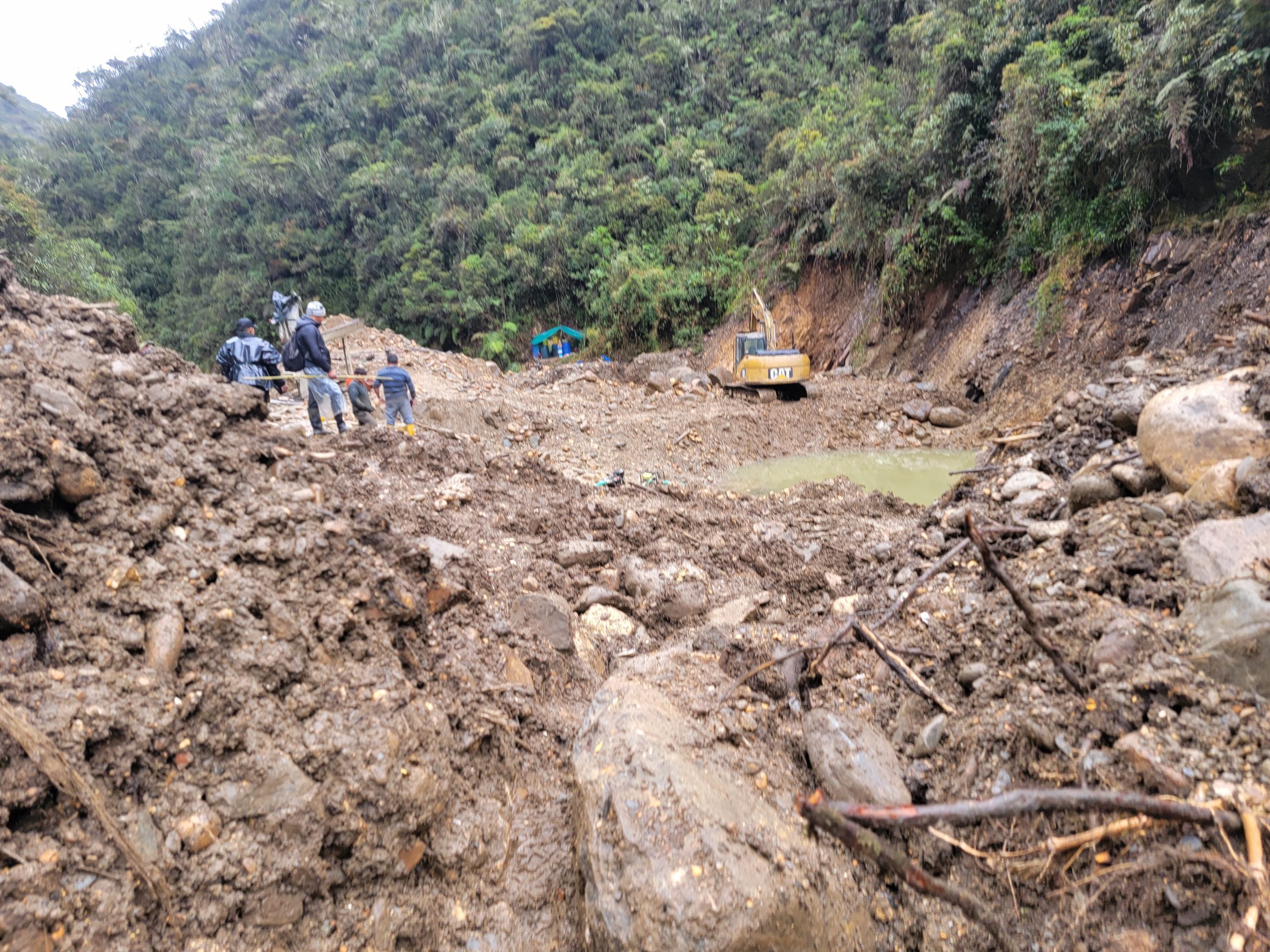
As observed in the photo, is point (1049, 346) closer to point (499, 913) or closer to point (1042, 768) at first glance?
point (1042, 768)

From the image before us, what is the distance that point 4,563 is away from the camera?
1.92 m

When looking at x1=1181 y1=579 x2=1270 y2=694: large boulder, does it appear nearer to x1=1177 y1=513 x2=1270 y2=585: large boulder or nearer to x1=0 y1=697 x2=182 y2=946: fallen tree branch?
x1=1177 y1=513 x2=1270 y2=585: large boulder

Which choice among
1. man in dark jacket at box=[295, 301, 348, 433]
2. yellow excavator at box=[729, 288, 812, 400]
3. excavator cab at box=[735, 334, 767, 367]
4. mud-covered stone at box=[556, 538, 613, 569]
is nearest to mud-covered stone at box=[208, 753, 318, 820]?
mud-covered stone at box=[556, 538, 613, 569]

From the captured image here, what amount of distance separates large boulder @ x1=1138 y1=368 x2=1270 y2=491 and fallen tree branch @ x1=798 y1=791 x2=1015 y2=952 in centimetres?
251

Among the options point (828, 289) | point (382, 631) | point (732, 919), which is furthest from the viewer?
point (828, 289)

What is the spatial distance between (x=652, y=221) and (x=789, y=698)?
20.7 metres

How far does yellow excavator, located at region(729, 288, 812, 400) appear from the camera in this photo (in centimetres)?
1180

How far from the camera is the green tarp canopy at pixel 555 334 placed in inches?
797

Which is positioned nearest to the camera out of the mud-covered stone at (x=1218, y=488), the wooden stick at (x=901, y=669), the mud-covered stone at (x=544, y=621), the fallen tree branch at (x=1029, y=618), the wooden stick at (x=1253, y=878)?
the wooden stick at (x=1253, y=878)

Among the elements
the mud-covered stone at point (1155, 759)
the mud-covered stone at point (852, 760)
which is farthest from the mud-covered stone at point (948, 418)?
the mud-covered stone at point (1155, 759)

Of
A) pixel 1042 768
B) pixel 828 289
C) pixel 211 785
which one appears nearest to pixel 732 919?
pixel 1042 768

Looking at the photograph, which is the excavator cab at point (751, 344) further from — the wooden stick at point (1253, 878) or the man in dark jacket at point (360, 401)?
the wooden stick at point (1253, 878)

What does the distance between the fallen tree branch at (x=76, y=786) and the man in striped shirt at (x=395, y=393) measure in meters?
6.50

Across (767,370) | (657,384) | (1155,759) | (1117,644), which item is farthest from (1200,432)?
(657,384)
